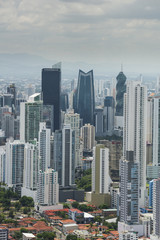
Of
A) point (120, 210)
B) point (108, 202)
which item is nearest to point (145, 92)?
point (108, 202)

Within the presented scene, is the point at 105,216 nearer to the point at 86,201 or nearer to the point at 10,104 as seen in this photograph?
the point at 86,201

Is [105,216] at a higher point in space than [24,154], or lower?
lower

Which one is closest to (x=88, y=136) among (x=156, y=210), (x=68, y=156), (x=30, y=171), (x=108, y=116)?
(x=108, y=116)

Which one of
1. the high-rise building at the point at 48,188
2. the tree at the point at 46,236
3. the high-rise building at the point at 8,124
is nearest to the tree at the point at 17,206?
the high-rise building at the point at 48,188

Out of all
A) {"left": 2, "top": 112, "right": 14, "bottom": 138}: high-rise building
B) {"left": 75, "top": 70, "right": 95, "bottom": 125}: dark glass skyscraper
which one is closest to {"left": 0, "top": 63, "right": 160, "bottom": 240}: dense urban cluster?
{"left": 2, "top": 112, "right": 14, "bottom": 138}: high-rise building

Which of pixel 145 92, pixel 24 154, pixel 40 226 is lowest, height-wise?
pixel 40 226

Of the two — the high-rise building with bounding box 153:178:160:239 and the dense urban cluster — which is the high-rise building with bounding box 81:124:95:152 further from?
the high-rise building with bounding box 153:178:160:239

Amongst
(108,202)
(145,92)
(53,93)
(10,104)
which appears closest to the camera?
(108,202)
